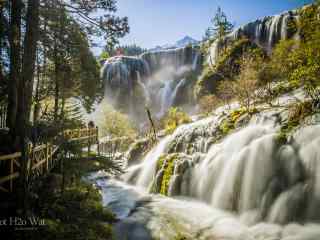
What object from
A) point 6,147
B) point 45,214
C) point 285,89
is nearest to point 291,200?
point 45,214

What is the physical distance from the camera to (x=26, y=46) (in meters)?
7.63

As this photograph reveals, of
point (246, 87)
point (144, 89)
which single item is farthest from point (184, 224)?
point (144, 89)

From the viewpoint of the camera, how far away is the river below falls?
25.6 ft

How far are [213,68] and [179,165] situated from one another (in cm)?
2467

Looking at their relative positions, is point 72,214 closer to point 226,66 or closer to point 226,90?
point 226,90

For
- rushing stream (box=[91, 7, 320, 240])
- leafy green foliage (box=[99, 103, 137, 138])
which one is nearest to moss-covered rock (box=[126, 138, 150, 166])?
rushing stream (box=[91, 7, 320, 240])

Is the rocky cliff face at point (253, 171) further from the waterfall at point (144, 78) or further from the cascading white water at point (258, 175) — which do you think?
the waterfall at point (144, 78)

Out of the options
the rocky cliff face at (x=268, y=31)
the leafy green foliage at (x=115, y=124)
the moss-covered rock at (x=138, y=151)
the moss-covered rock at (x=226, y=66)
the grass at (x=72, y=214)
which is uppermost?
the rocky cliff face at (x=268, y=31)

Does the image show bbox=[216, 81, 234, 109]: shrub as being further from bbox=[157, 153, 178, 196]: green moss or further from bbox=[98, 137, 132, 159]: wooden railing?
bbox=[98, 137, 132, 159]: wooden railing

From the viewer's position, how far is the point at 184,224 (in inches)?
373

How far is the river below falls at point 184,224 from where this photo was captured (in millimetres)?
7816

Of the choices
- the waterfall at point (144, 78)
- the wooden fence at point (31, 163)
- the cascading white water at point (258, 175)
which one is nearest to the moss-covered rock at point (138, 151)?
the cascading white water at point (258, 175)

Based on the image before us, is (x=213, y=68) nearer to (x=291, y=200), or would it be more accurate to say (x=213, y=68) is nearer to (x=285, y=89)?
(x=285, y=89)

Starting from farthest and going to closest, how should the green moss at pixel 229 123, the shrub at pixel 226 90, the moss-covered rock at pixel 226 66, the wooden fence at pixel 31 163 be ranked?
the moss-covered rock at pixel 226 66, the shrub at pixel 226 90, the green moss at pixel 229 123, the wooden fence at pixel 31 163
